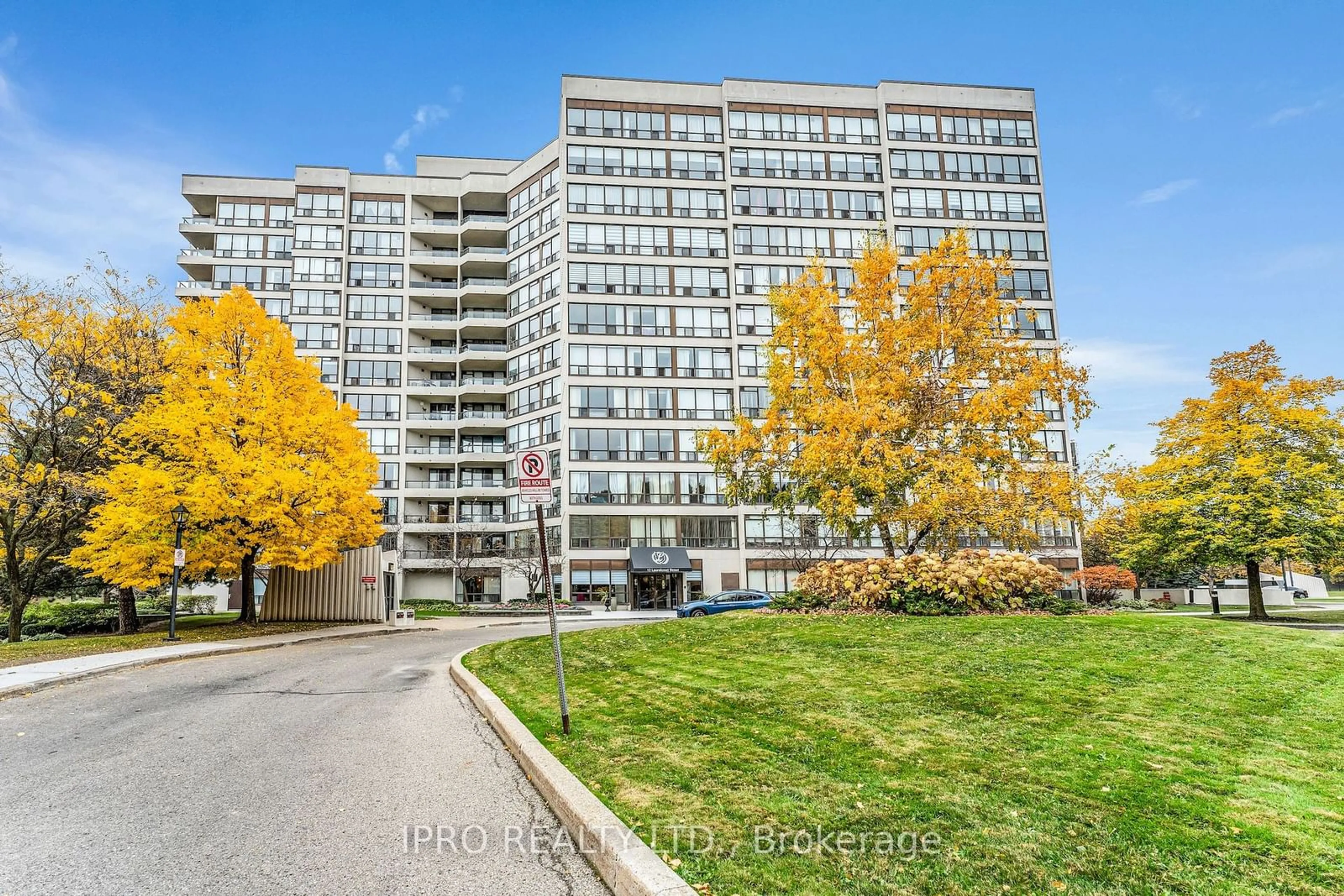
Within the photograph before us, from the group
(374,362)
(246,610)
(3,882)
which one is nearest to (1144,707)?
(3,882)

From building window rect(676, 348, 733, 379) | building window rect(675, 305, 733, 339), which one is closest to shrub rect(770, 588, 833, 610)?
building window rect(676, 348, 733, 379)

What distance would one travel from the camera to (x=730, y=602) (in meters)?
35.4

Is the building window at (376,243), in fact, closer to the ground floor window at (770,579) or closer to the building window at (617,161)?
the building window at (617,161)

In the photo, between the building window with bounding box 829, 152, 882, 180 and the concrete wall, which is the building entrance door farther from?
the building window with bounding box 829, 152, 882, 180

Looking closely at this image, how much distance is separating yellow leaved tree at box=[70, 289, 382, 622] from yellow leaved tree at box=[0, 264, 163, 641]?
808 millimetres

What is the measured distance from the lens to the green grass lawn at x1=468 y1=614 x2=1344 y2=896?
419 centimetres

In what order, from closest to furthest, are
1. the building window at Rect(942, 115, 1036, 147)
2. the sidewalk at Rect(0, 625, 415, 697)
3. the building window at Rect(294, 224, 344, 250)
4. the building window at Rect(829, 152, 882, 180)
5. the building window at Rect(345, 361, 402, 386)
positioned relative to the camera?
the sidewalk at Rect(0, 625, 415, 697) < the building window at Rect(829, 152, 882, 180) < the building window at Rect(942, 115, 1036, 147) < the building window at Rect(345, 361, 402, 386) < the building window at Rect(294, 224, 344, 250)

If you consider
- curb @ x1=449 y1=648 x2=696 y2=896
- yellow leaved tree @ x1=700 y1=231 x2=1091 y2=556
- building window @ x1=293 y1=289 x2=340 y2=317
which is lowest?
curb @ x1=449 y1=648 x2=696 y2=896

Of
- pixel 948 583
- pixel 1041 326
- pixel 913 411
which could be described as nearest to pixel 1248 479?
pixel 913 411

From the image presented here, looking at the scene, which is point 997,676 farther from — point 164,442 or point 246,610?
point 246,610

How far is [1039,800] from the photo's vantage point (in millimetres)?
5188

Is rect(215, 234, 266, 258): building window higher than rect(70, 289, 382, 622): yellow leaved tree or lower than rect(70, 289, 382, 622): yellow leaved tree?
higher

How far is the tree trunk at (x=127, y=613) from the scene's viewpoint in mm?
29953

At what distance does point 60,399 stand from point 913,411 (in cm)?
2629
